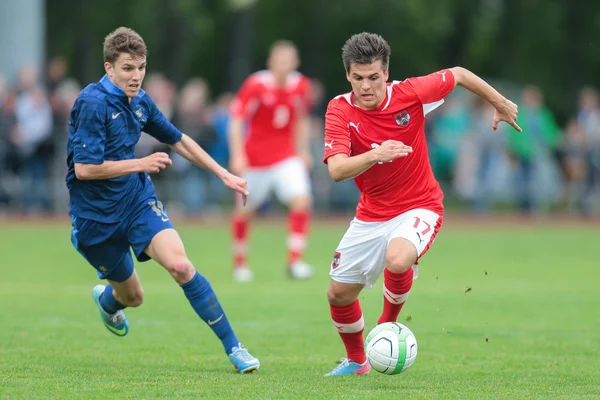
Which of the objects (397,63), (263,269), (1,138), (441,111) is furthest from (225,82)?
(263,269)

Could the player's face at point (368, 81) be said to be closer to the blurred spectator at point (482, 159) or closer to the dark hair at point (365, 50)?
the dark hair at point (365, 50)

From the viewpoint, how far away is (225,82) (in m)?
37.2

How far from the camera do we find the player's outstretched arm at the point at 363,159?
20.8 feet

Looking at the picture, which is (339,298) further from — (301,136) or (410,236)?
(301,136)

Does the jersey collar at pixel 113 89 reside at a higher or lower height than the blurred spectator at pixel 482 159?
higher

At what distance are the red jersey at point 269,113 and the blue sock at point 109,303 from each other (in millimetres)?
5471

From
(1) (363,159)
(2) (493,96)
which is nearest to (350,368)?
(1) (363,159)

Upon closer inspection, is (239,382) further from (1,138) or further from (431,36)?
(431,36)

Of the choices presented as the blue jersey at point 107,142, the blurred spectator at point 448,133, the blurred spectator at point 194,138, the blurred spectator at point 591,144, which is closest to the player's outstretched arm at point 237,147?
the blue jersey at point 107,142

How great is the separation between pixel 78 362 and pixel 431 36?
2946 cm

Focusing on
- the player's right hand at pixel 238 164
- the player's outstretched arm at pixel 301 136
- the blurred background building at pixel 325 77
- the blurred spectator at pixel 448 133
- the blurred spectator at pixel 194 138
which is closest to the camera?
the player's right hand at pixel 238 164

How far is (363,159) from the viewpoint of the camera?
6.46m

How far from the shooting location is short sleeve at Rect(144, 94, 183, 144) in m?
7.30

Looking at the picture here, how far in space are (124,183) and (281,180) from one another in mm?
6079
